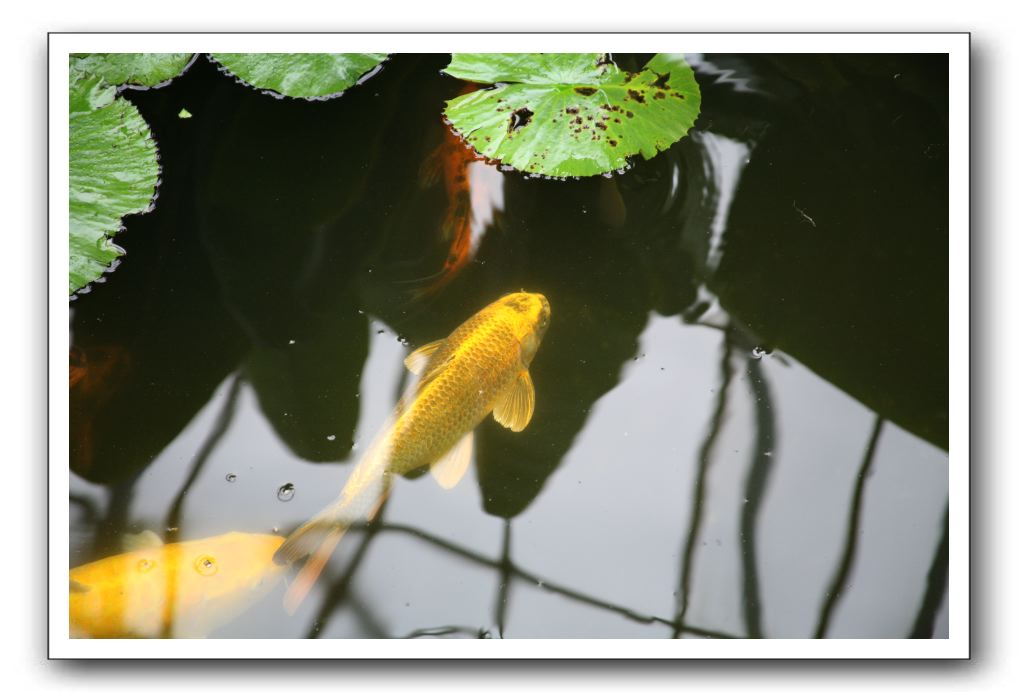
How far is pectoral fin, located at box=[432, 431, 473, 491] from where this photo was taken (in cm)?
126

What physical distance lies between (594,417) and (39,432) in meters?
0.98

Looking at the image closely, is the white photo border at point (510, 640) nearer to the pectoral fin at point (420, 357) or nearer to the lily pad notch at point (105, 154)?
the lily pad notch at point (105, 154)

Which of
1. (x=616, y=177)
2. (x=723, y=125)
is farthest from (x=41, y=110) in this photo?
(x=723, y=125)

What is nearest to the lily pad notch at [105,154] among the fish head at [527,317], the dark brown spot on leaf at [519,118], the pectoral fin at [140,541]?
the pectoral fin at [140,541]

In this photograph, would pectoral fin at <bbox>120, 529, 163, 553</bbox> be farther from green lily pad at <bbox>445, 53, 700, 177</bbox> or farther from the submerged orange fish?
green lily pad at <bbox>445, 53, 700, 177</bbox>

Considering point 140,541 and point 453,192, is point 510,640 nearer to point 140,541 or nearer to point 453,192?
point 140,541

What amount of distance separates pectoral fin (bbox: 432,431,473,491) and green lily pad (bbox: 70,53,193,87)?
2.81 ft

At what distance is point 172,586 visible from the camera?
3.66ft

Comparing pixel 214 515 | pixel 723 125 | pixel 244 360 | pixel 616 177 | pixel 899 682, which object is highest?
pixel 723 125

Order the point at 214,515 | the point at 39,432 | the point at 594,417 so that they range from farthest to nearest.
A: the point at 594,417 → the point at 214,515 → the point at 39,432

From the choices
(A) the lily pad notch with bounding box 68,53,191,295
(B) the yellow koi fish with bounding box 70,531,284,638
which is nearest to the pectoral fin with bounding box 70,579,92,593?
(B) the yellow koi fish with bounding box 70,531,284,638

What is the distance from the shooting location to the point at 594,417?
131 cm

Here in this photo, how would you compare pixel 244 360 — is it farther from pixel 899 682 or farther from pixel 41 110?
pixel 899 682

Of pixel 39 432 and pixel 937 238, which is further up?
pixel 937 238
